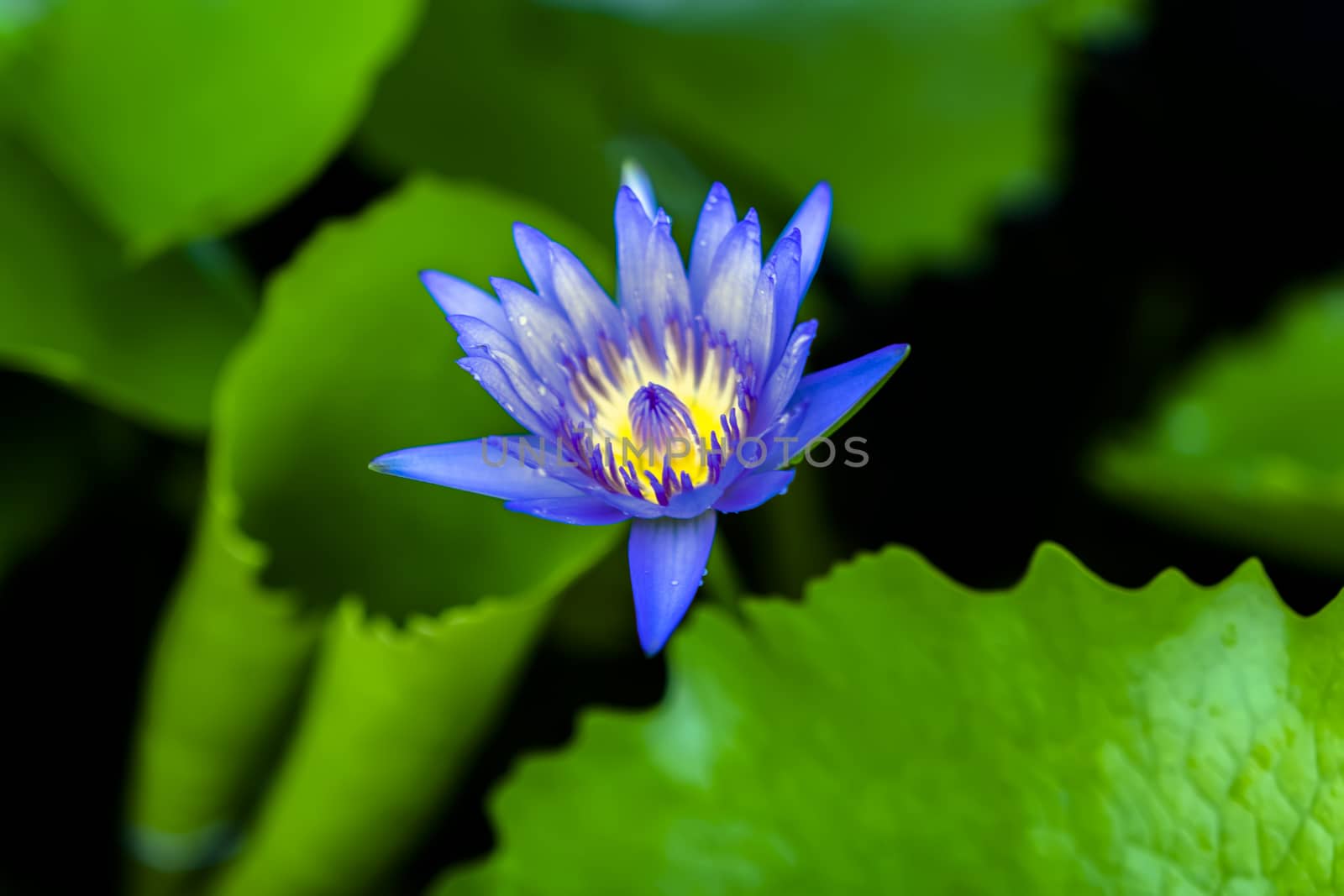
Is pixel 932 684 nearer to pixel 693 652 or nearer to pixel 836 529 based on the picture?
pixel 693 652

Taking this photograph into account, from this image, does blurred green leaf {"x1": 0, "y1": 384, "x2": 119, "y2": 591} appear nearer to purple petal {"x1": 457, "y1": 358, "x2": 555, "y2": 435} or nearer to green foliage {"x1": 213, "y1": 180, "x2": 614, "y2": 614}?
green foliage {"x1": 213, "y1": 180, "x2": 614, "y2": 614}

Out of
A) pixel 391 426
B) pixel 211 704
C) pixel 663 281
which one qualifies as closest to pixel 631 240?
pixel 663 281

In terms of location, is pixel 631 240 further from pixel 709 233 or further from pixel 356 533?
pixel 356 533

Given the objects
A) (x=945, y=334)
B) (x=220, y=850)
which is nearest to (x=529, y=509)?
(x=220, y=850)

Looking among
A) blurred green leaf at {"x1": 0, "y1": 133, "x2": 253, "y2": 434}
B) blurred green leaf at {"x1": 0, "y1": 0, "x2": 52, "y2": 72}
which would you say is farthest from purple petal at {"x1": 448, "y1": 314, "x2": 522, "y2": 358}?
blurred green leaf at {"x1": 0, "y1": 0, "x2": 52, "y2": 72}

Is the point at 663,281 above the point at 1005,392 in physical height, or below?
above

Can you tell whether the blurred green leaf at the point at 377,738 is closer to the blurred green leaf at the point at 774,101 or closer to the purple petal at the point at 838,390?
the purple petal at the point at 838,390

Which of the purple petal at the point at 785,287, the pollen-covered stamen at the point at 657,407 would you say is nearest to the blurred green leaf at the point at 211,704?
the pollen-covered stamen at the point at 657,407
